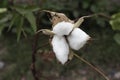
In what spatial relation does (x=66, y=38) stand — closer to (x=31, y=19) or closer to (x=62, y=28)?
(x=62, y=28)

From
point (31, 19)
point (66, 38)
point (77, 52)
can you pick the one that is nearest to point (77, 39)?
point (66, 38)

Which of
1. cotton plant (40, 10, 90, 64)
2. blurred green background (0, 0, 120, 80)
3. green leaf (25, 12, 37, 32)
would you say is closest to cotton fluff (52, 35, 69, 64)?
cotton plant (40, 10, 90, 64)

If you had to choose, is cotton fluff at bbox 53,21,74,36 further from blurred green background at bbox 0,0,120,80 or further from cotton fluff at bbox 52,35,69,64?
blurred green background at bbox 0,0,120,80

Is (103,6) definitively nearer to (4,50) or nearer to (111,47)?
(111,47)

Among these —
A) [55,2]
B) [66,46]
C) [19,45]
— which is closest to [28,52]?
[19,45]

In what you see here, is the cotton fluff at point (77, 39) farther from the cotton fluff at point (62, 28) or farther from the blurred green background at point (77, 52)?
the blurred green background at point (77, 52)

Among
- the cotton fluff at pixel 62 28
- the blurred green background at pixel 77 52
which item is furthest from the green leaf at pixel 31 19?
the blurred green background at pixel 77 52
